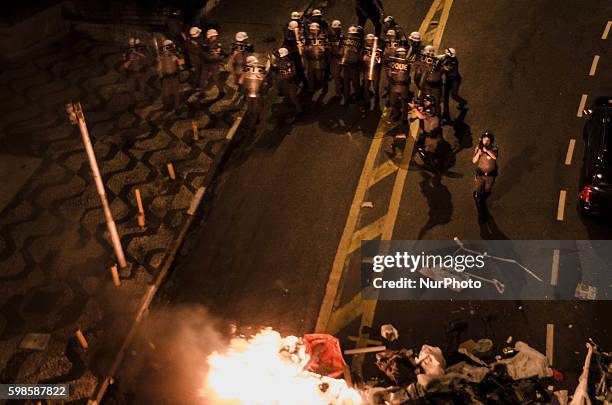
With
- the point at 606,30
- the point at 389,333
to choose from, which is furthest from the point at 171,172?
the point at 606,30

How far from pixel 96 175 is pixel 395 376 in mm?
6043

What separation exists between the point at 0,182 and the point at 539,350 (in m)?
11.6

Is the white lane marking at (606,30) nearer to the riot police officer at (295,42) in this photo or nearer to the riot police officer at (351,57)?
the riot police officer at (351,57)

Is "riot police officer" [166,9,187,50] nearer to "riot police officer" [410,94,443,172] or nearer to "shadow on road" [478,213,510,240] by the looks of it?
"riot police officer" [410,94,443,172]

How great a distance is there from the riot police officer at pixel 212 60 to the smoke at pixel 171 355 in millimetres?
7036

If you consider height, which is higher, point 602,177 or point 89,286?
point 602,177

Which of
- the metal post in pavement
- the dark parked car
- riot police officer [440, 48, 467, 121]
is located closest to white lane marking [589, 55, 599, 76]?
riot police officer [440, 48, 467, 121]

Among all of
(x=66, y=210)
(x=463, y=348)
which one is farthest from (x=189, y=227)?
(x=463, y=348)

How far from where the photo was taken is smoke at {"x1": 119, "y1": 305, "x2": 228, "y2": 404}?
33.0 ft

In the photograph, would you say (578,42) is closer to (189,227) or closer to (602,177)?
(602,177)

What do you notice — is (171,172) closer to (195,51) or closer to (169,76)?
(169,76)

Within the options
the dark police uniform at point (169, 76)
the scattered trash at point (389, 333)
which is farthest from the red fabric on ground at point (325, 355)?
the dark police uniform at point (169, 76)

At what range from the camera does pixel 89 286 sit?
38.3 ft

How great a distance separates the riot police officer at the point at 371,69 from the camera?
49.3 ft
